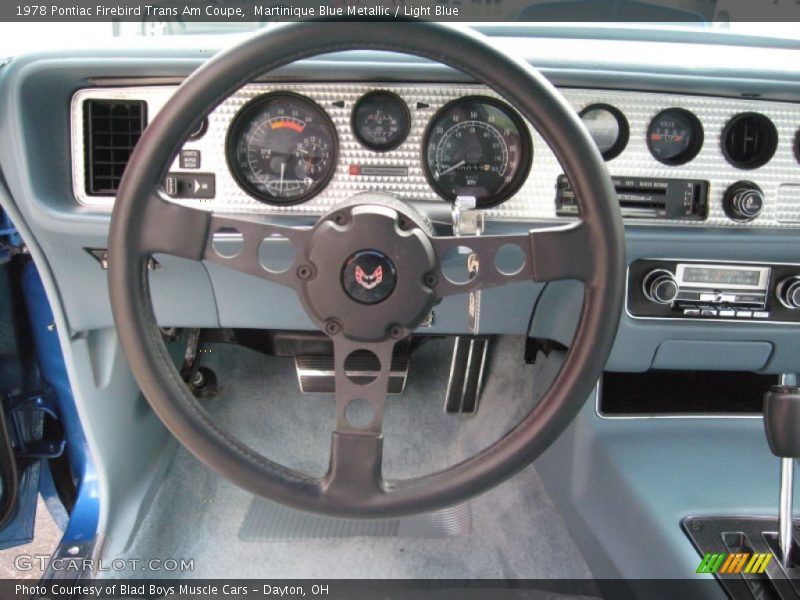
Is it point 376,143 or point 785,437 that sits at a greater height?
point 376,143

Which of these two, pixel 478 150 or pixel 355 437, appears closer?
pixel 355 437

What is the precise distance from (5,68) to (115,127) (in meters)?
0.21

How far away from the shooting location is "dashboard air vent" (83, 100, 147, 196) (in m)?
1.38

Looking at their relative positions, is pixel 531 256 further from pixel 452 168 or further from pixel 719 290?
pixel 719 290

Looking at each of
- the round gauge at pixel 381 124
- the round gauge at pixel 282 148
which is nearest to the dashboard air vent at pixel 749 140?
the round gauge at pixel 381 124

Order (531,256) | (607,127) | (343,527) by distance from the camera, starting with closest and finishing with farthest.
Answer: (531,256) → (607,127) → (343,527)

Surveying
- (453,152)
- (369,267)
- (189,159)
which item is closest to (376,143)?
(453,152)

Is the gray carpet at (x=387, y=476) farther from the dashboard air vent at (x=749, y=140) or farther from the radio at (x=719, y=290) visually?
the dashboard air vent at (x=749, y=140)

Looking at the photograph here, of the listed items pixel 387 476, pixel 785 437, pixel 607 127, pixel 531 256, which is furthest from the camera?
pixel 387 476

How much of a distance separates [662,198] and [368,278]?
78cm

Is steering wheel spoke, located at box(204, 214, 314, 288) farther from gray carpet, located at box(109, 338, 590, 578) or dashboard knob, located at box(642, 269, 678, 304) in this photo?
gray carpet, located at box(109, 338, 590, 578)

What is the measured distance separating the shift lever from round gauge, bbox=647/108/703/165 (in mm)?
504

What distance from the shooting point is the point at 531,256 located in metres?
0.93

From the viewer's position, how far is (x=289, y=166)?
4.54ft
